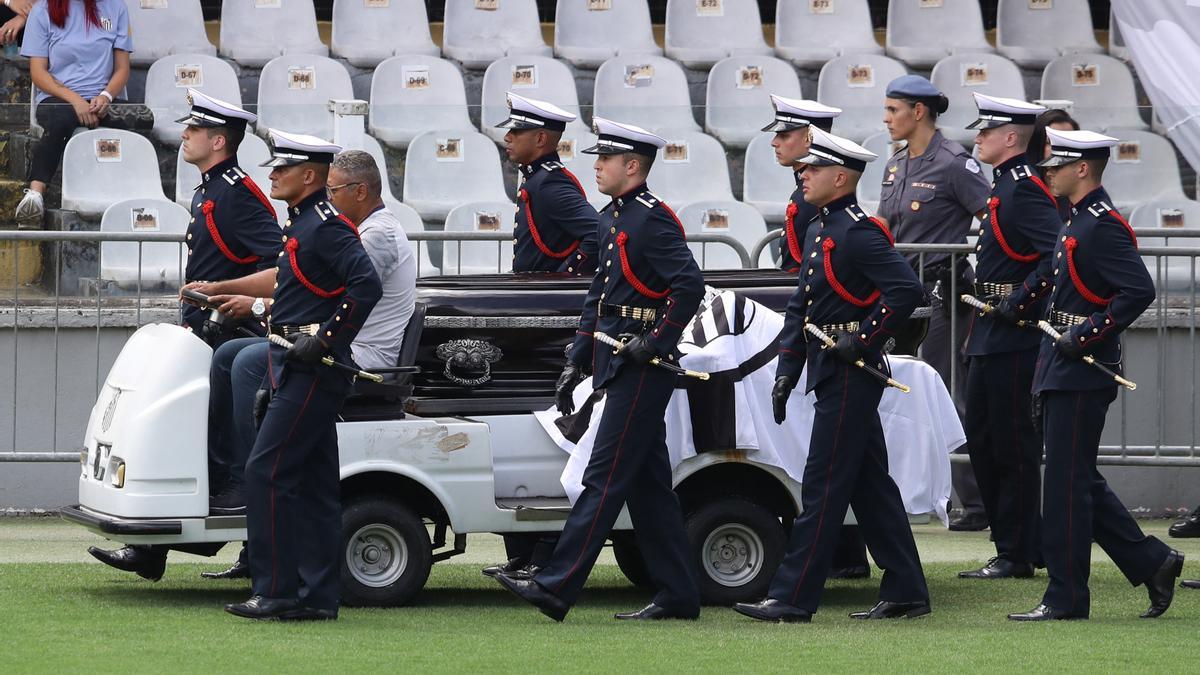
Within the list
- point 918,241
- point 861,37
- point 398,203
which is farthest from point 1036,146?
point 861,37

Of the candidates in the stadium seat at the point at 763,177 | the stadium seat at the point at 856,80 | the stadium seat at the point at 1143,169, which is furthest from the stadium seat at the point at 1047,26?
the stadium seat at the point at 763,177

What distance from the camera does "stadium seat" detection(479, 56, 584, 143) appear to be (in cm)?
1180

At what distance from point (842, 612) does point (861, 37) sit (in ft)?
22.4

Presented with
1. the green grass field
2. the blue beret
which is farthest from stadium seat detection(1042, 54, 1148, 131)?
the green grass field

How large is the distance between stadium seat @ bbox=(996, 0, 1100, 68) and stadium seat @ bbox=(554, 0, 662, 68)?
98.6 inches

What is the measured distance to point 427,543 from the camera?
6883 mm

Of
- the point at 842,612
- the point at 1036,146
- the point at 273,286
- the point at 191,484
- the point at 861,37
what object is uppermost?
the point at 861,37

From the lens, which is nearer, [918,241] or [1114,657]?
[1114,657]

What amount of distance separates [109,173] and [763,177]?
12.1 feet

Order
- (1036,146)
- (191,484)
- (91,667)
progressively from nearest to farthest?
(91,667) < (191,484) < (1036,146)

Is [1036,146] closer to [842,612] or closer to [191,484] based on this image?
[842,612]

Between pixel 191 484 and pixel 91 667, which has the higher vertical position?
pixel 191 484

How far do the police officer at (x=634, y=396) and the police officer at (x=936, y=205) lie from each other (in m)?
2.04

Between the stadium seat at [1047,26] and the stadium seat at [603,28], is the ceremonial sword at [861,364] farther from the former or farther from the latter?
the stadium seat at [1047,26]
